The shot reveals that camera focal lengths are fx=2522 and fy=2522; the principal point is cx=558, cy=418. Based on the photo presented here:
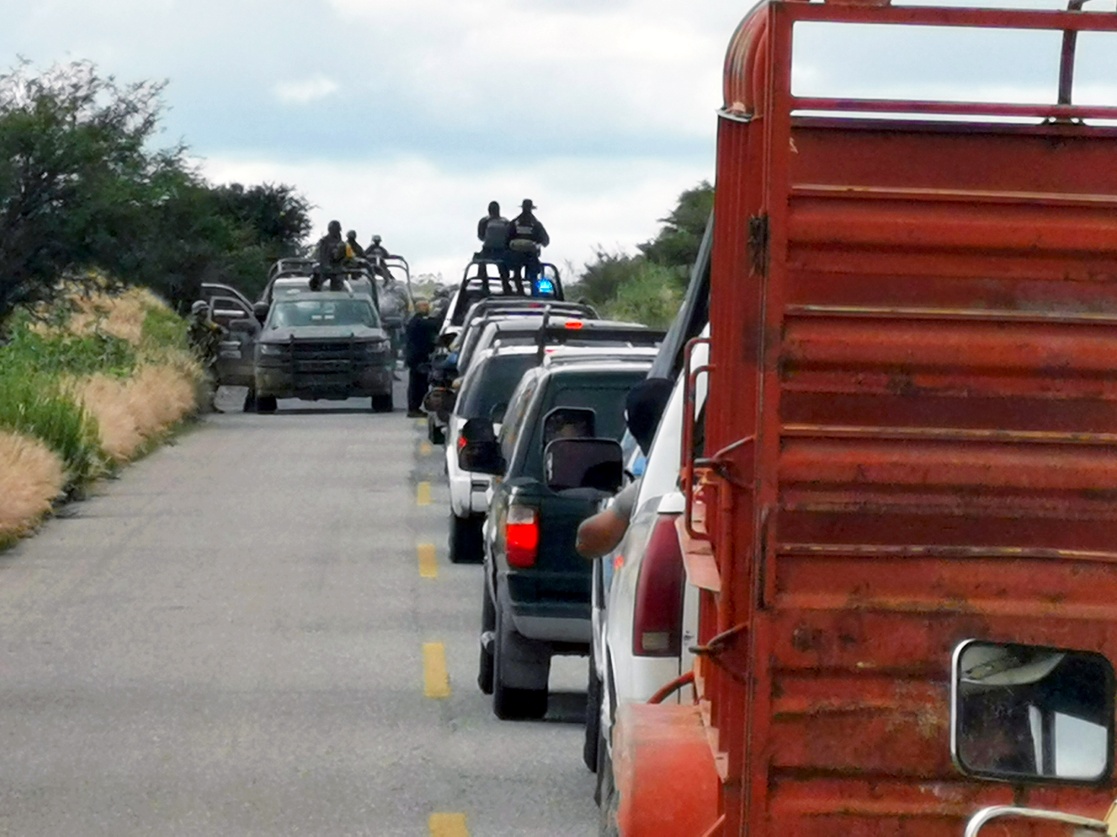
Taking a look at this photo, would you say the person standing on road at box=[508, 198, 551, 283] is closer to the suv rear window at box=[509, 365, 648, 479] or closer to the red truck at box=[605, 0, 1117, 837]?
the suv rear window at box=[509, 365, 648, 479]

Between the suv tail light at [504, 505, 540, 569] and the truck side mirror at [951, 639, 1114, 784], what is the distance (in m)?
7.11

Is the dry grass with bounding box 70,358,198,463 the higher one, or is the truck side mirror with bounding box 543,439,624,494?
the truck side mirror with bounding box 543,439,624,494

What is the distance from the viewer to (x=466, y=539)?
18.9 metres

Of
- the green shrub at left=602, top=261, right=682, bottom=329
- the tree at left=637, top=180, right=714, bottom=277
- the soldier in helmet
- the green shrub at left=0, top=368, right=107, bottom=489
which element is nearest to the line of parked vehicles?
the green shrub at left=0, top=368, right=107, bottom=489

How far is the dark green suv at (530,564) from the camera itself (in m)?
11.6

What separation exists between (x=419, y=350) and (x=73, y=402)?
32.1 feet

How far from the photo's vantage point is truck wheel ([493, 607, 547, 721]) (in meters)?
11.9

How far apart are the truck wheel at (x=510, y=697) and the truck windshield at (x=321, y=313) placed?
26830mm

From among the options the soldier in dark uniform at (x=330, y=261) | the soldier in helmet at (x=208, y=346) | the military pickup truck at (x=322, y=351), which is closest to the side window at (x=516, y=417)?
the military pickup truck at (x=322, y=351)

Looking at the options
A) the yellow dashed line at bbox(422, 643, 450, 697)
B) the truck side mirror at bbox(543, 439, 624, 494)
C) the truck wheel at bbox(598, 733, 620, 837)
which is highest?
the truck side mirror at bbox(543, 439, 624, 494)

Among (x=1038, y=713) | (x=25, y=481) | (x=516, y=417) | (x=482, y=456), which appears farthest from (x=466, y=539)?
(x=1038, y=713)

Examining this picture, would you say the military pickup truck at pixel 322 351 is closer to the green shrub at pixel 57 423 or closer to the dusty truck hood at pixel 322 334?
the dusty truck hood at pixel 322 334

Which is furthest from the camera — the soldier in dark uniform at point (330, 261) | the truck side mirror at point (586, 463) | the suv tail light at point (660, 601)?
the soldier in dark uniform at point (330, 261)

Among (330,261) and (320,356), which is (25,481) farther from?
(330,261)
